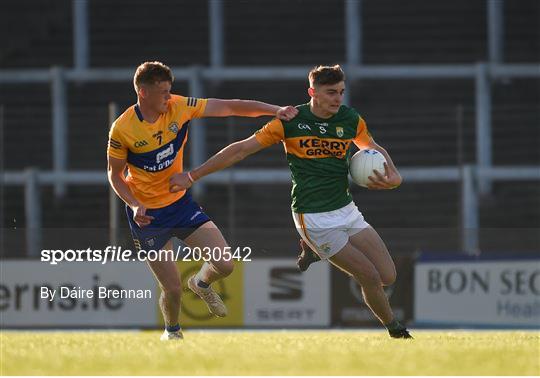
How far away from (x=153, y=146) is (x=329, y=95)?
138 centimetres

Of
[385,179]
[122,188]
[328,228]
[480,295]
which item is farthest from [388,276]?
[480,295]

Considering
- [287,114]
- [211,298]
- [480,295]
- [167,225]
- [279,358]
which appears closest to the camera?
[279,358]

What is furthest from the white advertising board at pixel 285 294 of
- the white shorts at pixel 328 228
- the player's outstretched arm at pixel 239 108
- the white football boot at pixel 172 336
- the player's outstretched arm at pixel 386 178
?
the player's outstretched arm at pixel 386 178

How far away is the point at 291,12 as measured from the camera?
83.6 feet

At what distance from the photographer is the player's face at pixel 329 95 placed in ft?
33.3

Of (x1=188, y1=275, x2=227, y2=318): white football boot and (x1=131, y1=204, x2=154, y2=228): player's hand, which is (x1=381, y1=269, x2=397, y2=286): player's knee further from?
(x1=131, y1=204, x2=154, y2=228): player's hand

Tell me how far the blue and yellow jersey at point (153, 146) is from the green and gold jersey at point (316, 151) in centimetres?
66

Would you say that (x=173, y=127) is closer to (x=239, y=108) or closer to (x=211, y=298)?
(x=239, y=108)

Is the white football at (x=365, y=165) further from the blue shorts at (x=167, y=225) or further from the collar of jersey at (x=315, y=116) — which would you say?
the blue shorts at (x=167, y=225)

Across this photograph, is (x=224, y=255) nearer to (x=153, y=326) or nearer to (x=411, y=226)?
(x=153, y=326)

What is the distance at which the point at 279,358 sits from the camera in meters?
8.49

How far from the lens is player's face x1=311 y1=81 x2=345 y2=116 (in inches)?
400

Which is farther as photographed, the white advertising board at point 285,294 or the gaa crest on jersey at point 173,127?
the white advertising board at point 285,294

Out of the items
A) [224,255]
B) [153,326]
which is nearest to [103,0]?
[153,326]
